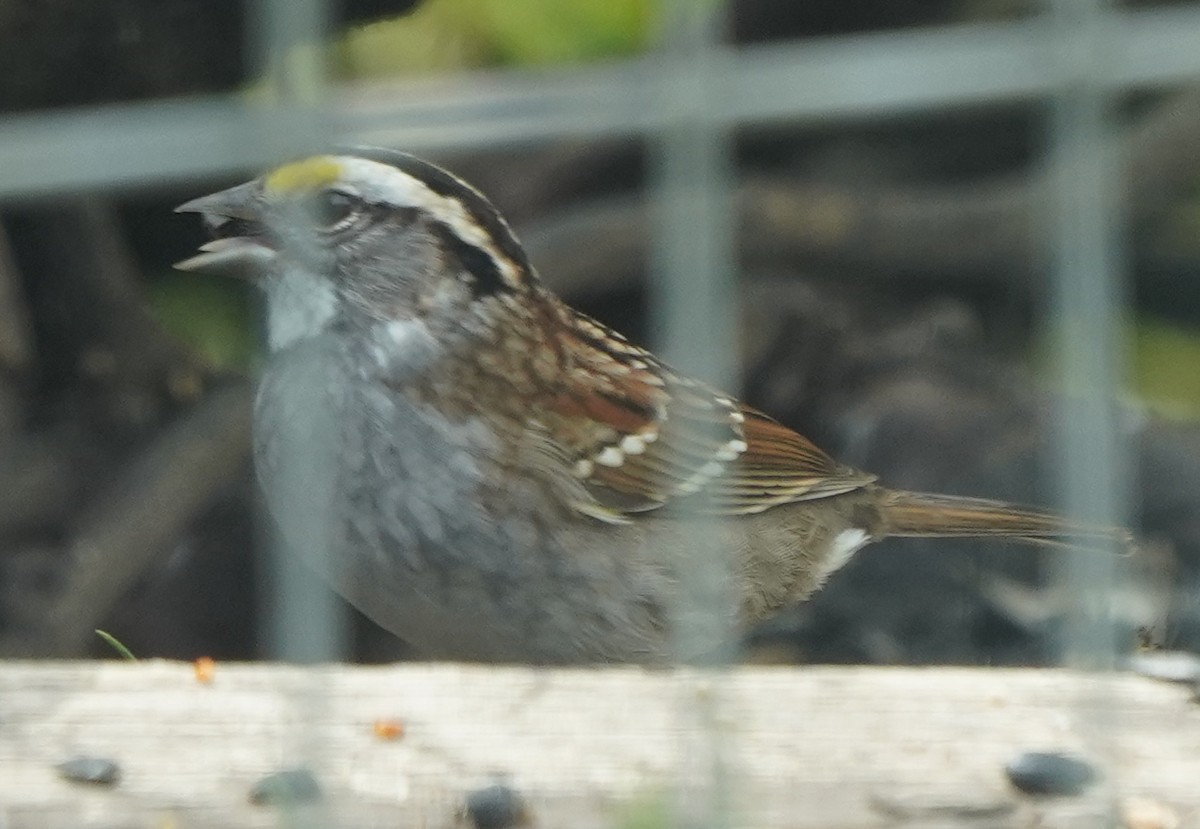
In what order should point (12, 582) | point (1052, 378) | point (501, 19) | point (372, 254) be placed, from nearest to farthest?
point (372, 254) → point (12, 582) → point (501, 19) → point (1052, 378)

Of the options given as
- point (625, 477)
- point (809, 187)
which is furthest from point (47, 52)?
point (809, 187)

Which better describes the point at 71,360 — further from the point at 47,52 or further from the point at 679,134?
the point at 679,134

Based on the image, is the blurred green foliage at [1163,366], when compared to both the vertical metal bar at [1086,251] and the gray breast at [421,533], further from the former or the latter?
the vertical metal bar at [1086,251]

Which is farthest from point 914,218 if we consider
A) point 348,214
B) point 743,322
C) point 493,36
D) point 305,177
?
point 305,177

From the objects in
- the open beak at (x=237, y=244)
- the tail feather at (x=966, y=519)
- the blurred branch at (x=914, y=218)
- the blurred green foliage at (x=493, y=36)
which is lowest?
the tail feather at (x=966, y=519)

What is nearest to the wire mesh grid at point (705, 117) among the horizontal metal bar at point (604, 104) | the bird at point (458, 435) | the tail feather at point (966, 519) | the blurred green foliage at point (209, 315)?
the horizontal metal bar at point (604, 104)

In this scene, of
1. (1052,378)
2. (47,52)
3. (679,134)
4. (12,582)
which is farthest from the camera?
(1052,378)
